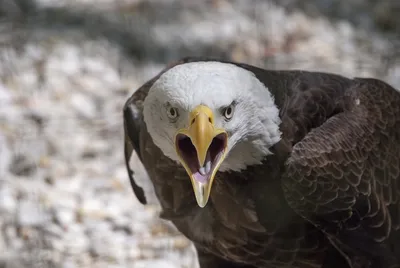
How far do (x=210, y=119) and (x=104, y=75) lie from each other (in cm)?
274

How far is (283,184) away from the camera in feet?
9.50

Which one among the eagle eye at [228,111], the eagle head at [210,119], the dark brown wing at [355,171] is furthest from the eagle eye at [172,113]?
the dark brown wing at [355,171]

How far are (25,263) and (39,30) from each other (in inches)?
82.5

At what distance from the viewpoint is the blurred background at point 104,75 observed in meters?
4.03

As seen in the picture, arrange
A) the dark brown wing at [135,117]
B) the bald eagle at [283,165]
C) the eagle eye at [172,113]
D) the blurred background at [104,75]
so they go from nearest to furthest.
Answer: the eagle eye at [172,113] → the bald eagle at [283,165] → the dark brown wing at [135,117] → the blurred background at [104,75]

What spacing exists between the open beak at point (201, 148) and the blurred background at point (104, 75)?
1.26 meters

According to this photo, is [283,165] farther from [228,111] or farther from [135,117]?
[135,117]

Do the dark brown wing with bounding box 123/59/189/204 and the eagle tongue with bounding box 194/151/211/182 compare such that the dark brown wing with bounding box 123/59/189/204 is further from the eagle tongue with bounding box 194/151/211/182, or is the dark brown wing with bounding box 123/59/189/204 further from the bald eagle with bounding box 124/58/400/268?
the eagle tongue with bounding box 194/151/211/182

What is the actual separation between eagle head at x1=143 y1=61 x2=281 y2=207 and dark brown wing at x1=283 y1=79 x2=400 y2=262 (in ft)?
0.56

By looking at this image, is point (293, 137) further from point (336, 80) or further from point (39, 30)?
point (39, 30)

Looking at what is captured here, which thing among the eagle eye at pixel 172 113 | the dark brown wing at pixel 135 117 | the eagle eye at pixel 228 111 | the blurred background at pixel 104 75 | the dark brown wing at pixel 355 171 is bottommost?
the blurred background at pixel 104 75

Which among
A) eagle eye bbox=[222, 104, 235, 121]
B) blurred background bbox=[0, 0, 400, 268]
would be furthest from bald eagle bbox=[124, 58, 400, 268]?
blurred background bbox=[0, 0, 400, 268]

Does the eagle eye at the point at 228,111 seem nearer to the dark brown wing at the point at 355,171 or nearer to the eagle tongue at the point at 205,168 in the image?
the eagle tongue at the point at 205,168

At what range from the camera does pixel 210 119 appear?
2.49m
